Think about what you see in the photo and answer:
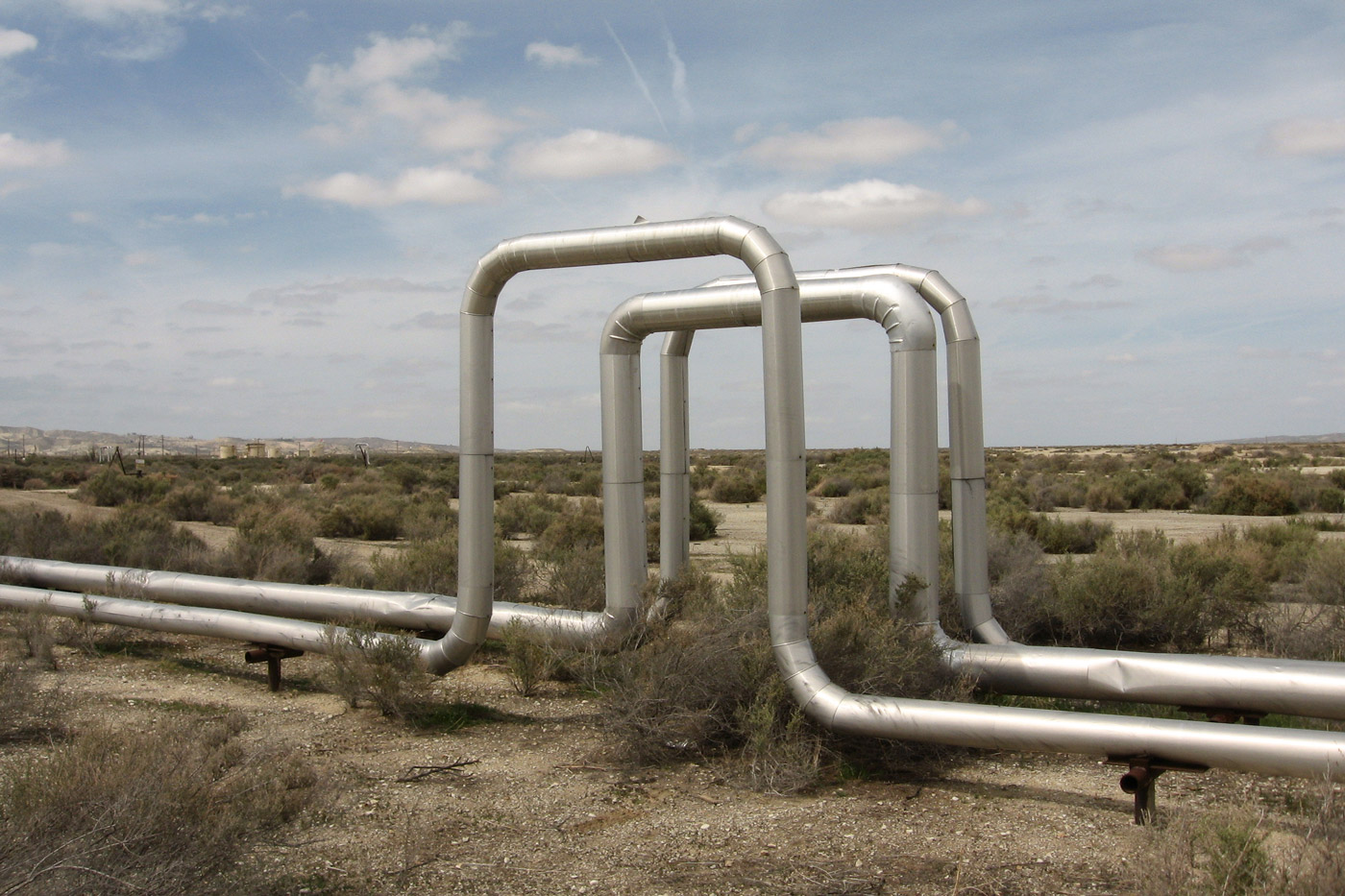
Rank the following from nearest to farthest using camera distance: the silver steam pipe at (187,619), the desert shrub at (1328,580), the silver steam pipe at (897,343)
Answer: the silver steam pipe at (897,343), the silver steam pipe at (187,619), the desert shrub at (1328,580)

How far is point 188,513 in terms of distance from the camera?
1134 inches

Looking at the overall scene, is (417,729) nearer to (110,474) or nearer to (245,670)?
(245,670)

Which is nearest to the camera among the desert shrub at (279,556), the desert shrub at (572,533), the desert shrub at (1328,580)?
the desert shrub at (1328,580)

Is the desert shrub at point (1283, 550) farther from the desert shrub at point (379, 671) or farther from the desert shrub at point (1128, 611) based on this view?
the desert shrub at point (379, 671)

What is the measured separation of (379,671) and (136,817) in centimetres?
398

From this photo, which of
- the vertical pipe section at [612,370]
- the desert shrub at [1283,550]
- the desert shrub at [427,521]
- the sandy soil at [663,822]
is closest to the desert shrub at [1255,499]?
the desert shrub at [1283,550]

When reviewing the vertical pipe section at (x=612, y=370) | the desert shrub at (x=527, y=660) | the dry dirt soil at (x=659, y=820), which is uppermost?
the vertical pipe section at (x=612, y=370)

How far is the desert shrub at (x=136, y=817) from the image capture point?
14.2 feet

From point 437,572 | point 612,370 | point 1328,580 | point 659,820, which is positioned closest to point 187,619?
point 437,572

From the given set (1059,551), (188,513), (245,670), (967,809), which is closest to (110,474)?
(188,513)

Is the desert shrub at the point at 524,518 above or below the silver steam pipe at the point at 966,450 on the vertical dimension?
below

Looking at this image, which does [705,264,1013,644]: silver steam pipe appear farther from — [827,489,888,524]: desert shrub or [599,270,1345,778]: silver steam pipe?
[827,489,888,524]: desert shrub

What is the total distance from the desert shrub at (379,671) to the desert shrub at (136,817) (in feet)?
7.89

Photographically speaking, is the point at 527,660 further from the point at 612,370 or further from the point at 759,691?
the point at 759,691
